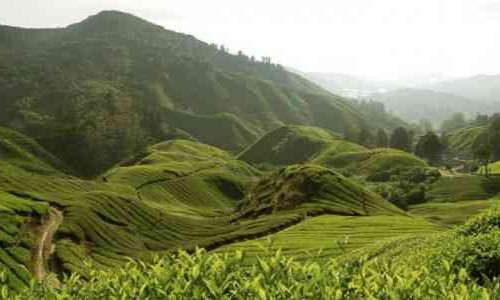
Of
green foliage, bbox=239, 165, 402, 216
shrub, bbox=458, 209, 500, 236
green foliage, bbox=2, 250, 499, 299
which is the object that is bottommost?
green foliage, bbox=239, 165, 402, 216

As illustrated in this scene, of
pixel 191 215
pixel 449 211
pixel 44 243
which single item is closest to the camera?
pixel 44 243

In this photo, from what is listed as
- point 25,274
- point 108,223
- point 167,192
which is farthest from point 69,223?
point 167,192

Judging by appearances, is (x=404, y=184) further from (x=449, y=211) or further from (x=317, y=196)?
(x=317, y=196)

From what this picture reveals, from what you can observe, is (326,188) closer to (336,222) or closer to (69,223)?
(336,222)

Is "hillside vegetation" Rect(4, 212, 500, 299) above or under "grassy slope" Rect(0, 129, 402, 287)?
above

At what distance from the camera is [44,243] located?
84438 mm

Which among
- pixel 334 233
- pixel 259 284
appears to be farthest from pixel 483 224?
pixel 334 233

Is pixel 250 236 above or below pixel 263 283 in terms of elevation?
below

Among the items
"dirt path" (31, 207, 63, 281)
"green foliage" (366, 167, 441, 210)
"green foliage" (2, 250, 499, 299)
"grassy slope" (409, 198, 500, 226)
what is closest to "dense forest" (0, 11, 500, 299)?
"green foliage" (2, 250, 499, 299)

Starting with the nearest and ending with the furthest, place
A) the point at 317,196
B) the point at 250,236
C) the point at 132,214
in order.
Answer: the point at 250,236 < the point at 132,214 < the point at 317,196

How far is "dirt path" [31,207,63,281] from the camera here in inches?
2975

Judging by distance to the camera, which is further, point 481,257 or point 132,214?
point 132,214

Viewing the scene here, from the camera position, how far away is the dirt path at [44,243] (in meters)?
75.6

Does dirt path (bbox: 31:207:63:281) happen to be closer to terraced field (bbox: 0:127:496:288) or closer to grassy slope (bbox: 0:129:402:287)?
terraced field (bbox: 0:127:496:288)
